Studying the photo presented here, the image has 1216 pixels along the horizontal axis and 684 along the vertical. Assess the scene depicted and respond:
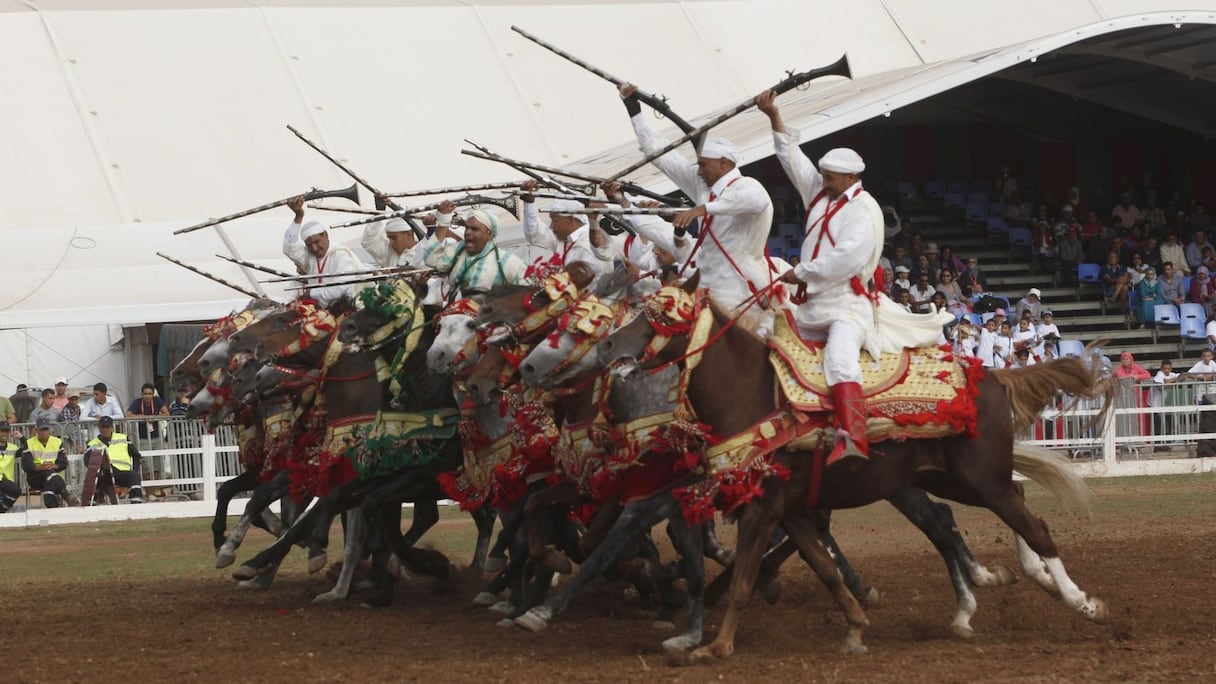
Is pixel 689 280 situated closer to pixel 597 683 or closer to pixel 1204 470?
pixel 597 683

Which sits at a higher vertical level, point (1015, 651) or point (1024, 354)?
point (1024, 354)

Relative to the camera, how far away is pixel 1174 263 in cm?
2858

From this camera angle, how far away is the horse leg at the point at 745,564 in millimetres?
9297

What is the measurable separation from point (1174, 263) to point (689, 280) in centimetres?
2074

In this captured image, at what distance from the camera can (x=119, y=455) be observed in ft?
69.4

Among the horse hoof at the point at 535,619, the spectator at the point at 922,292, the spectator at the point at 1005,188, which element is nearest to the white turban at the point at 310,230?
the horse hoof at the point at 535,619

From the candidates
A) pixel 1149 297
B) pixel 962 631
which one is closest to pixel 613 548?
pixel 962 631

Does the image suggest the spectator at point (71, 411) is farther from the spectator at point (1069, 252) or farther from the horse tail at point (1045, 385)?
the spectator at point (1069, 252)

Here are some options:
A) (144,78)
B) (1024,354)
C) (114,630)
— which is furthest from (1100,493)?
(144,78)

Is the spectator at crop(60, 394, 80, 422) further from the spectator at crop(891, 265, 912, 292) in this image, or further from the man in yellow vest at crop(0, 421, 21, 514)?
the spectator at crop(891, 265, 912, 292)

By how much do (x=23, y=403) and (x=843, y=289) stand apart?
57.3ft

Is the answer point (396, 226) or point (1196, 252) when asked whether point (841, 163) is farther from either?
point (1196, 252)

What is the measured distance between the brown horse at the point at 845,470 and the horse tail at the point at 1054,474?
16.9 inches

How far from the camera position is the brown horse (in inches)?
373
